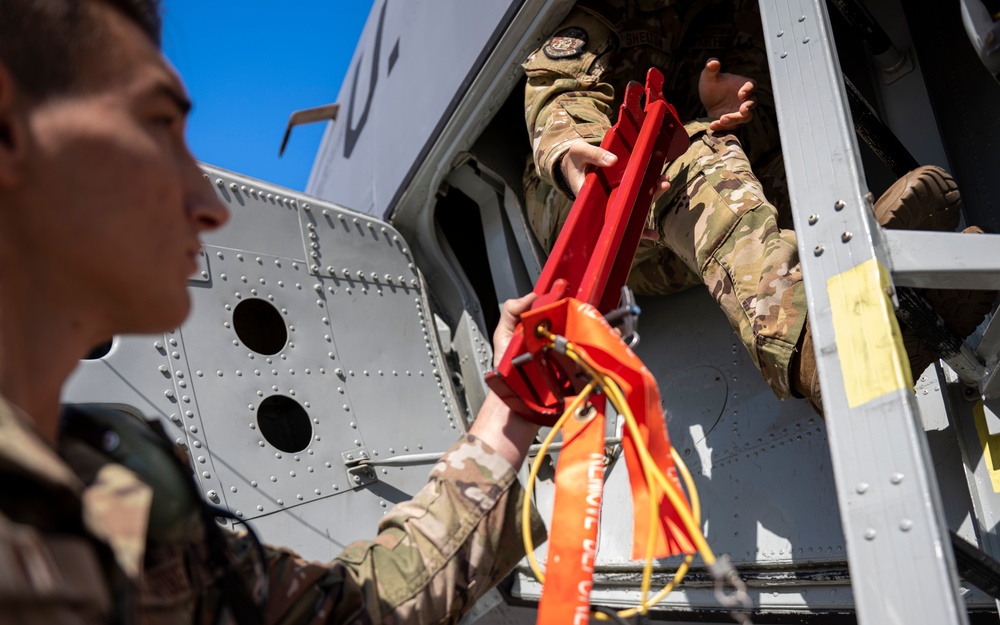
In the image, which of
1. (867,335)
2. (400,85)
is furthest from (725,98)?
(400,85)

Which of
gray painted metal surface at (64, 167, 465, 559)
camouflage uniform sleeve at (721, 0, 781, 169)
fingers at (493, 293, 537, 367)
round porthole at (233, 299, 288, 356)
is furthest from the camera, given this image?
round porthole at (233, 299, 288, 356)

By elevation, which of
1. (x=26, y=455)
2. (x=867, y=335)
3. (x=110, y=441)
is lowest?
(x=26, y=455)

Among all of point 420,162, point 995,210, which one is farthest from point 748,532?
point 420,162

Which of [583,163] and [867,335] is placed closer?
[867,335]

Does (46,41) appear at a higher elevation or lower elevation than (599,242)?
lower

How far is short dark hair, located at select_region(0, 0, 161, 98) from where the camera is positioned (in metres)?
Answer: 0.68

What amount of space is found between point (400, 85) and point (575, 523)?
2715mm

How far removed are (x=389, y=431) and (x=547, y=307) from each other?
178 centimetres

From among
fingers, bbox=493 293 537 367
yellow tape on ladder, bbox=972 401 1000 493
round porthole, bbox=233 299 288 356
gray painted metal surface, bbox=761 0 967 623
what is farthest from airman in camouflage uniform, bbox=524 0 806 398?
round porthole, bbox=233 299 288 356

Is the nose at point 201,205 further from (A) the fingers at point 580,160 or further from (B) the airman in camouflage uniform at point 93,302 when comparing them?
(A) the fingers at point 580,160

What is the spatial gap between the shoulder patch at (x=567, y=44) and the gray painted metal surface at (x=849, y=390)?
38.7 inches

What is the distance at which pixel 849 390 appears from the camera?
3.91 feet

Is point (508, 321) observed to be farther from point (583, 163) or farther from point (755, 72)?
point (755, 72)

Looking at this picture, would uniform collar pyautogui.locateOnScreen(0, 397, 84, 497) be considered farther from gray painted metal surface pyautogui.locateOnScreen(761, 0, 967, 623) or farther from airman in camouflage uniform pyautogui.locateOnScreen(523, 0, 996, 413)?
airman in camouflage uniform pyautogui.locateOnScreen(523, 0, 996, 413)
